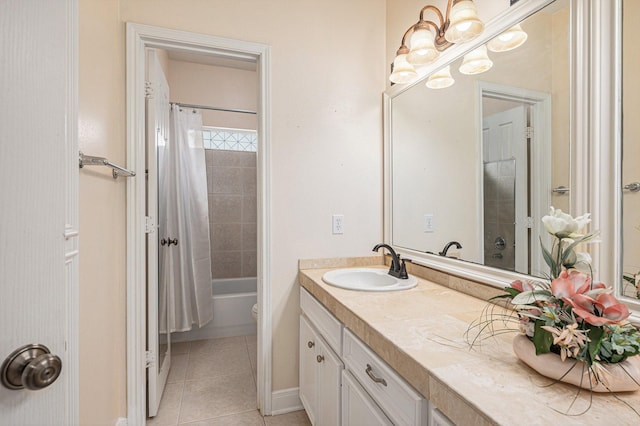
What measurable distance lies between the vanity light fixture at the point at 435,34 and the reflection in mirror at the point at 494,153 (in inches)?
4.8

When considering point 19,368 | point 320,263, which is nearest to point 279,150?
point 320,263

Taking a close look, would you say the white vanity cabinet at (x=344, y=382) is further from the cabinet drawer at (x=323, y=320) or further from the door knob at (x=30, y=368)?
the door knob at (x=30, y=368)

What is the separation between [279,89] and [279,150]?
37 cm

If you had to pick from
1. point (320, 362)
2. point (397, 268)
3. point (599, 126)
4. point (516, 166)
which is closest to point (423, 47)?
point (516, 166)

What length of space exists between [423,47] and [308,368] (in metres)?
1.77

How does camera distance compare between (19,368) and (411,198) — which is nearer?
(19,368)

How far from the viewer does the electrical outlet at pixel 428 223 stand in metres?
1.68

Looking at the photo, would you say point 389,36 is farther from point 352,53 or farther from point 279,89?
point 279,89

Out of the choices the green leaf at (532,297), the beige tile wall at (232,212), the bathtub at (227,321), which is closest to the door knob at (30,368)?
the green leaf at (532,297)

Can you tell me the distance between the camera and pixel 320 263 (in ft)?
6.12

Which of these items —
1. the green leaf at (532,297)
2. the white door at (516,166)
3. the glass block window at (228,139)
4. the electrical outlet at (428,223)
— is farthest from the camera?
the glass block window at (228,139)

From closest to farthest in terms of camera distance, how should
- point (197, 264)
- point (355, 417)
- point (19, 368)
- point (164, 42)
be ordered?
point (19, 368)
point (355, 417)
point (164, 42)
point (197, 264)

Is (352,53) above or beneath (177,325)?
above

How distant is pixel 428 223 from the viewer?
67.1 inches
